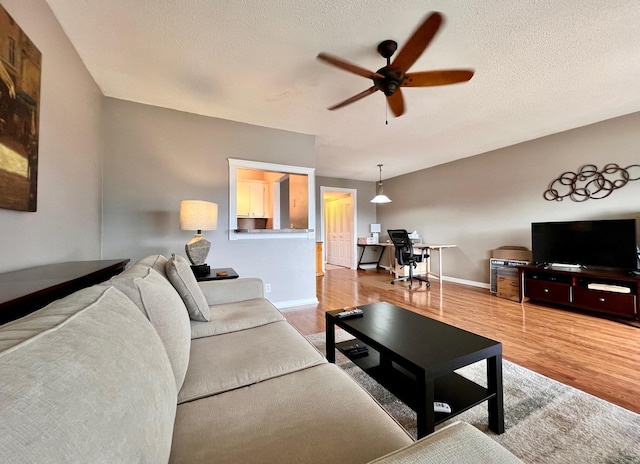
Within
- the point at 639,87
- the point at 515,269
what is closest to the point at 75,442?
the point at 639,87

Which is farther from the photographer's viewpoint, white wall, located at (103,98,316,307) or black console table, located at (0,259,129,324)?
white wall, located at (103,98,316,307)

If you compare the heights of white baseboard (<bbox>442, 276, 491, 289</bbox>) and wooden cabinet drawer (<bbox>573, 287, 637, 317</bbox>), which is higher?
wooden cabinet drawer (<bbox>573, 287, 637, 317</bbox>)

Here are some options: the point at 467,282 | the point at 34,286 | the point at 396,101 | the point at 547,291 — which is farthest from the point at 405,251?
the point at 34,286

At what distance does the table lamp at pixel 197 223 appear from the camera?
93.7 inches

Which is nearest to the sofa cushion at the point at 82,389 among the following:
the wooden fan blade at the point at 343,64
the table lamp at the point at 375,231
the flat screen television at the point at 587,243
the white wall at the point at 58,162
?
the white wall at the point at 58,162

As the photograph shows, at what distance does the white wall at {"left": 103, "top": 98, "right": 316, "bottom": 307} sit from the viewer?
2740 mm

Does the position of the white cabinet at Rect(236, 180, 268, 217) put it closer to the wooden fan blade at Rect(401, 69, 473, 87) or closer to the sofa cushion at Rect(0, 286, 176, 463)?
the wooden fan blade at Rect(401, 69, 473, 87)

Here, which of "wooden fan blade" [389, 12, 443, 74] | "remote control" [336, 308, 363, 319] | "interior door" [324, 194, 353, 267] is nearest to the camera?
"wooden fan blade" [389, 12, 443, 74]

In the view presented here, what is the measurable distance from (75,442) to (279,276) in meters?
3.16

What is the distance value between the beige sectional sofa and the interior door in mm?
5829

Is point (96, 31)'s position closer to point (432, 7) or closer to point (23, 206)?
point (23, 206)

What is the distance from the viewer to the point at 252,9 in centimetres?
168

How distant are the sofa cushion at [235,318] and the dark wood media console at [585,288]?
362 cm

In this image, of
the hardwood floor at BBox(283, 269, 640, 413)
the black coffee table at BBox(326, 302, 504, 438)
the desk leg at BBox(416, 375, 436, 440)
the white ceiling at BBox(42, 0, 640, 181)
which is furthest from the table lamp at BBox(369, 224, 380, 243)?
the desk leg at BBox(416, 375, 436, 440)
